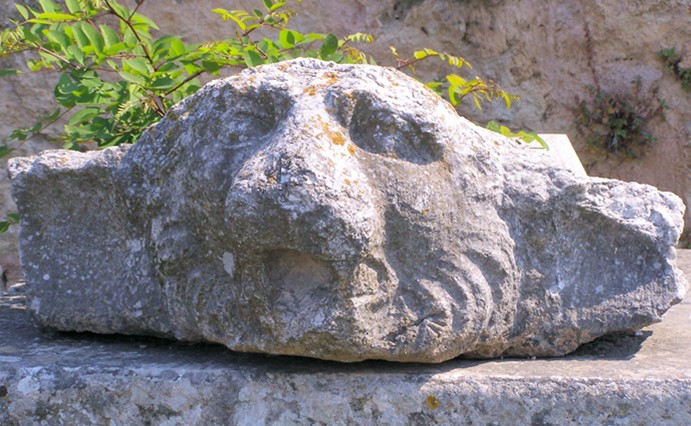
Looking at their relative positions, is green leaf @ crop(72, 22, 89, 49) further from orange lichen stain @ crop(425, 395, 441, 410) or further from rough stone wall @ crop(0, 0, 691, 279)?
rough stone wall @ crop(0, 0, 691, 279)

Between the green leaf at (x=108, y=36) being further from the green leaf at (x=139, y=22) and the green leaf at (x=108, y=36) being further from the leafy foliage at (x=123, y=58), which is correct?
the green leaf at (x=139, y=22)

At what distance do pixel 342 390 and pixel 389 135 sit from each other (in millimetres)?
426

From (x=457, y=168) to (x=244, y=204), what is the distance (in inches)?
14.4

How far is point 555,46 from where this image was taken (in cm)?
425

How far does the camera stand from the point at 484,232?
4.78 ft

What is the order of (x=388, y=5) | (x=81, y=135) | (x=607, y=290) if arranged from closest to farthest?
(x=607, y=290)
(x=81, y=135)
(x=388, y=5)

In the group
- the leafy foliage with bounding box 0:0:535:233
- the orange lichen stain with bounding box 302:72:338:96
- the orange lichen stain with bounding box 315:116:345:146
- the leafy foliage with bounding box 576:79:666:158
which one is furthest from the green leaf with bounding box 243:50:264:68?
the leafy foliage with bounding box 576:79:666:158

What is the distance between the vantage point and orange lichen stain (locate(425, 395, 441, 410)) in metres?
1.44

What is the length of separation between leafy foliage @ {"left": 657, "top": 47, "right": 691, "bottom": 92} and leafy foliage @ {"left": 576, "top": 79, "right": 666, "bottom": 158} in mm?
139

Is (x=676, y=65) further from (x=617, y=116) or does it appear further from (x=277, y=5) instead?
(x=277, y=5)

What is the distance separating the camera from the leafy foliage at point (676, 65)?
4.19 m

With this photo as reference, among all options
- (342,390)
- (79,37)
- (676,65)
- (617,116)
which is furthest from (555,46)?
(342,390)

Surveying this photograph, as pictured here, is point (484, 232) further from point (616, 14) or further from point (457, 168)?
point (616, 14)

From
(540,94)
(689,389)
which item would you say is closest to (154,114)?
(689,389)
